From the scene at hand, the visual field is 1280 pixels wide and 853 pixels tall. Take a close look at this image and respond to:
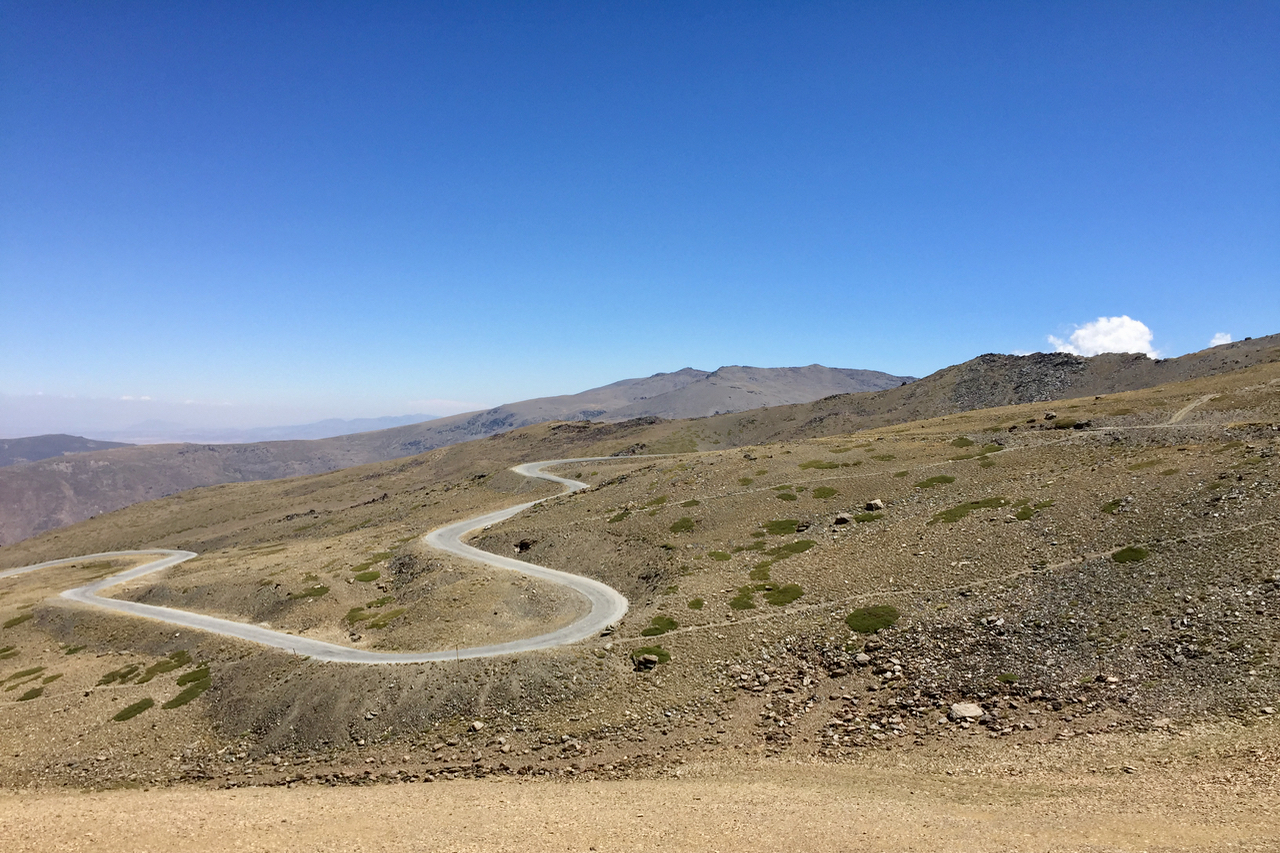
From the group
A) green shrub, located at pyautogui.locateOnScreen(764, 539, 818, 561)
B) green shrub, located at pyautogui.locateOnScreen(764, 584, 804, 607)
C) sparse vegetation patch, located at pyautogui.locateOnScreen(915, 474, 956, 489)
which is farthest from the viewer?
sparse vegetation patch, located at pyautogui.locateOnScreen(915, 474, 956, 489)

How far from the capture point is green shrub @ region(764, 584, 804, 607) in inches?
2142

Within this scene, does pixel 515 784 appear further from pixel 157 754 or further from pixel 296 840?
pixel 157 754

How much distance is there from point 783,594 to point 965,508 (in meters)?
25.2

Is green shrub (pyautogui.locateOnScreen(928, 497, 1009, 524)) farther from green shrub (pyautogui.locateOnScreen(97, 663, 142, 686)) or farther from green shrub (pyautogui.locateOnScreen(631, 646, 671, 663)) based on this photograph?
green shrub (pyautogui.locateOnScreen(97, 663, 142, 686))

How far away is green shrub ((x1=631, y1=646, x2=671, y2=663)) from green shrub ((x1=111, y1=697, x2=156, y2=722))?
45.1 meters

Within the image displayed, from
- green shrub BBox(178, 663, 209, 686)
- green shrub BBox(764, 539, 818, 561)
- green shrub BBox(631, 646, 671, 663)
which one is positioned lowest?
green shrub BBox(178, 663, 209, 686)

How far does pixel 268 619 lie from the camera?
73.4 metres

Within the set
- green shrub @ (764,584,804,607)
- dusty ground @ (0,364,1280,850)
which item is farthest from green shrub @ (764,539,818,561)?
green shrub @ (764,584,804,607)

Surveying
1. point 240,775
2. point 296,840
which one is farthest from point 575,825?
point 240,775

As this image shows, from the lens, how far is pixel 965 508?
65.9 m

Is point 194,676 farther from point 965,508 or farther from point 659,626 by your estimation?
point 965,508

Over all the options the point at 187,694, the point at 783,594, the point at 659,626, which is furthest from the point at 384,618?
the point at 783,594

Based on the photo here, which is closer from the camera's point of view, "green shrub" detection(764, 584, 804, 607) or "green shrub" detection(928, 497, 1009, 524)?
"green shrub" detection(764, 584, 804, 607)

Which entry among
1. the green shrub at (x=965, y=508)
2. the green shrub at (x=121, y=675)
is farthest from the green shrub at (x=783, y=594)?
the green shrub at (x=121, y=675)
